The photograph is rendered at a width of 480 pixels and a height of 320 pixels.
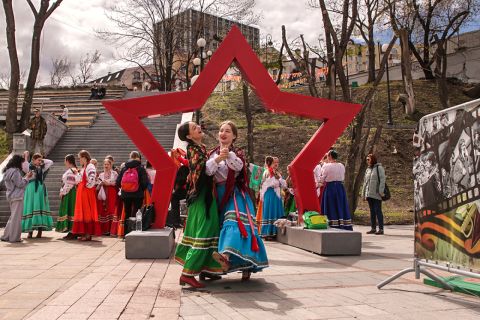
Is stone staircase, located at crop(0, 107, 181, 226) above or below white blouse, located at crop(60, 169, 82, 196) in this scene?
above

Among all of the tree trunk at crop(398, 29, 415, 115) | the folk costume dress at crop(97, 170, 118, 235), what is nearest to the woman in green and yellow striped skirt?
the folk costume dress at crop(97, 170, 118, 235)

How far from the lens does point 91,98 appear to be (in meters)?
34.4

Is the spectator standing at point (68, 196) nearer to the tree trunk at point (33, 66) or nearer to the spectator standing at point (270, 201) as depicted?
the spectator standing at point (270, 201)

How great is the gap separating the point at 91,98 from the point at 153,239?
2844cm


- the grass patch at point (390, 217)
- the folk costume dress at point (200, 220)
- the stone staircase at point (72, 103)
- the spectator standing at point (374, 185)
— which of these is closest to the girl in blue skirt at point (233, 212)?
the folk costume dress at point (200, 220)

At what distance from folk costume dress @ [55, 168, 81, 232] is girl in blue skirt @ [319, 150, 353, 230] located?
5.38 meters

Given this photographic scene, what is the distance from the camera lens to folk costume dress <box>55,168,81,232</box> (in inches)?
433

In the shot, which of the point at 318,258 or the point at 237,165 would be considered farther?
the point at 318,258

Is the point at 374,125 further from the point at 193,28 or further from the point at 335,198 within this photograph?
the point at 335,198

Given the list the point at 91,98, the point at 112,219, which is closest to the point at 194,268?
the point at 112,219

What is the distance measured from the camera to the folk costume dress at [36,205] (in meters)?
10.8

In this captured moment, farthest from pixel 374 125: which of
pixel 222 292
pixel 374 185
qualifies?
pixel 222 292

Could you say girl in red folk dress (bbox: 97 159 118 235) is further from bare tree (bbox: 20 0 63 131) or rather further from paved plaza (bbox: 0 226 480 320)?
bare tree (bbox: 20 0 63 131)

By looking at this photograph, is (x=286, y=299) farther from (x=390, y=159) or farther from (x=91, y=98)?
(x=91, y=98)
